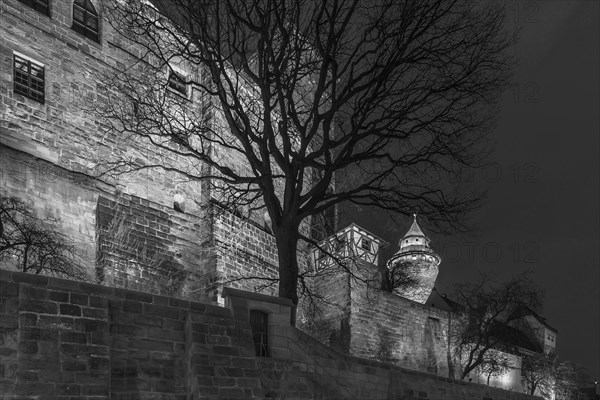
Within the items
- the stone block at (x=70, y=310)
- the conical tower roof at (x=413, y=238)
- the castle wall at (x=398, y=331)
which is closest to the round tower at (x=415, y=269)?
the conical tower roof at (x=413, y=238)

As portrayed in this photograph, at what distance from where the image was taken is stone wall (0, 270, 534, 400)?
9789 mm

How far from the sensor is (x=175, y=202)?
91.0 feet

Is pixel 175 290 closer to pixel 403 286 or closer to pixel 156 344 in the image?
pixel 156 344

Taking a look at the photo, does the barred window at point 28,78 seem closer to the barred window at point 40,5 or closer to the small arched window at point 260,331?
the barred window at point 40,5

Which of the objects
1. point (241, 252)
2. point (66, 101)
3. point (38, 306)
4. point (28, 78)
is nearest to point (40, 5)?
point (28, 78)

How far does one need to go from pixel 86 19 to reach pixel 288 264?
50.1ft

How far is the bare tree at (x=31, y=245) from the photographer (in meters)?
18.7

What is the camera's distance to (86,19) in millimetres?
26125

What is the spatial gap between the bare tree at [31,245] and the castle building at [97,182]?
0.64 m

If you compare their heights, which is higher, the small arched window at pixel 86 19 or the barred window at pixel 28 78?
the small arched window at pixel 86 19

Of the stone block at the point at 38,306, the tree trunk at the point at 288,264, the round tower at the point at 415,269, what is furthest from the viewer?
the round tower at the point at 415,269

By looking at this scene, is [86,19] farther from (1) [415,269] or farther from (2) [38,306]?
(1) [415,269]

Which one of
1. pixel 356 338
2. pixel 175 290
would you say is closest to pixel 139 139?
pixel 175 290

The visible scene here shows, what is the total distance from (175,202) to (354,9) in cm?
1349
